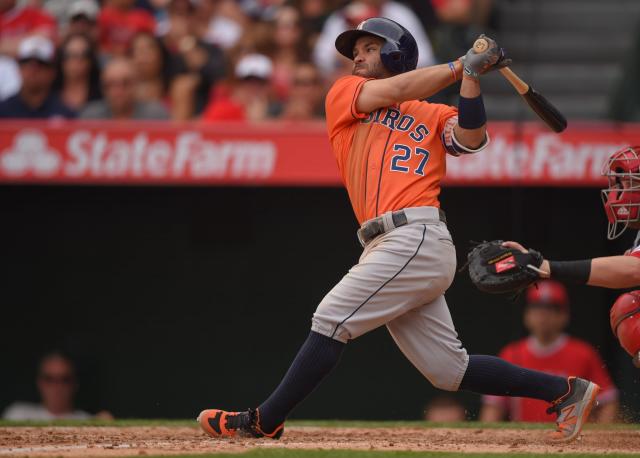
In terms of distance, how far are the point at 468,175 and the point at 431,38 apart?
194 centimetres

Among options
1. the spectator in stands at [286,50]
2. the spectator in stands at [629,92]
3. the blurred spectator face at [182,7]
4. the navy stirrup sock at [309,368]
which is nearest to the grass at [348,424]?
the navy stirrup sock at [309,368]

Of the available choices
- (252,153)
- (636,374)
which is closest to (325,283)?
(252,153)

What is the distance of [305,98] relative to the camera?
7230mm

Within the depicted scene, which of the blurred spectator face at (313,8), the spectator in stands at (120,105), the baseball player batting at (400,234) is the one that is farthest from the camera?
the blurred spectator face at (313,8)

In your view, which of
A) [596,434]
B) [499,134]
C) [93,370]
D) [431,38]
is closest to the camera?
[596,434]

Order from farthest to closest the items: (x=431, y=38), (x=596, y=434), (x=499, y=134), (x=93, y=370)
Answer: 1. (x=431, y=38)
2. (x=93, y=370)
3. (x=499, y=134)
4. (x=596, y=434)

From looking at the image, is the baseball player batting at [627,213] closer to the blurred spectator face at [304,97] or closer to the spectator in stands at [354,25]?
the blurred spectator face at [304,97]

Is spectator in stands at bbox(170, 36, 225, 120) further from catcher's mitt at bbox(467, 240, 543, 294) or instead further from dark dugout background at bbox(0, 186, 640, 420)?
catcher's mitt at bbox(467, 240, 543, 294)

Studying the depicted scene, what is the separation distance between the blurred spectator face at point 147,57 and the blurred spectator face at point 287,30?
0.81m

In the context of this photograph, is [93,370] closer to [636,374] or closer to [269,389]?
[269,389]

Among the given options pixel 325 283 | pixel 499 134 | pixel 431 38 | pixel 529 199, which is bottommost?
pixel 325 283

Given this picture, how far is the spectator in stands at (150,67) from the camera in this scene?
7617 mm

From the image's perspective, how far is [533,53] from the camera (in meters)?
8.37

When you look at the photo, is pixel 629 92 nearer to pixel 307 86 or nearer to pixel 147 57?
pixel 307 86
